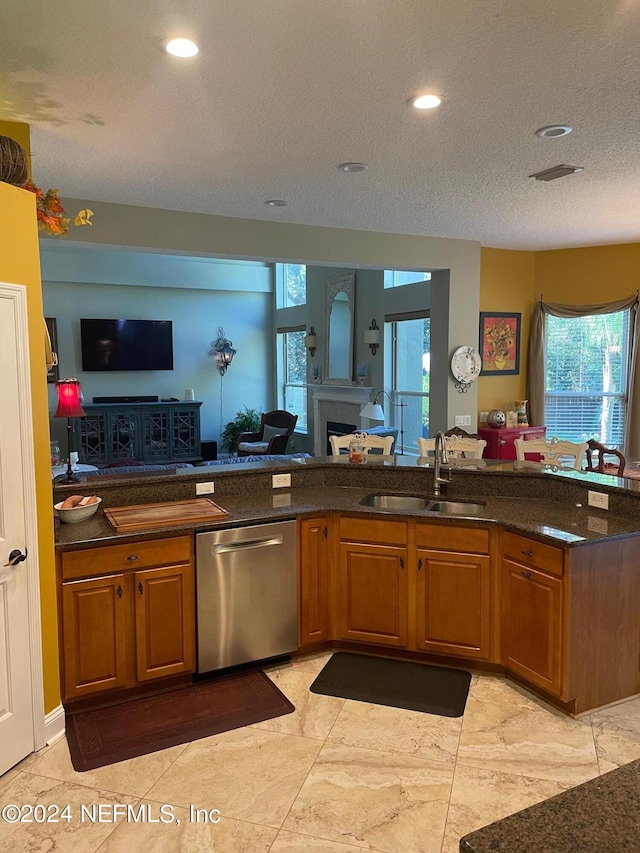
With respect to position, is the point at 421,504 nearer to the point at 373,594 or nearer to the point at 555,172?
the point at 373,594

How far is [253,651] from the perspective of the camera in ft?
11.1

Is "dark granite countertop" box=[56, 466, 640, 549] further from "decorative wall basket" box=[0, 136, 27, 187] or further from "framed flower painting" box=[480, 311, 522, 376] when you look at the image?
"framed flower painting" box=[480, 311, 522, 376]

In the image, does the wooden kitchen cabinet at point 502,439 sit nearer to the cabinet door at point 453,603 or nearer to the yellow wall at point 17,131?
the cabinet door at point 453,603

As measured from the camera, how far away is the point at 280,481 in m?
4.08

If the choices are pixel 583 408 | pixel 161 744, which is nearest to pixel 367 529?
pixel 161 744

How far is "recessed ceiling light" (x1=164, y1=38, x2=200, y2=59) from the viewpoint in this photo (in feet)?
8.18

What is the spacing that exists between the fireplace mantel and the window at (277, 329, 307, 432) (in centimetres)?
66

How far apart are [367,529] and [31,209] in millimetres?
2240

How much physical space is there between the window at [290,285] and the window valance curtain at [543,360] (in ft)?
12.7

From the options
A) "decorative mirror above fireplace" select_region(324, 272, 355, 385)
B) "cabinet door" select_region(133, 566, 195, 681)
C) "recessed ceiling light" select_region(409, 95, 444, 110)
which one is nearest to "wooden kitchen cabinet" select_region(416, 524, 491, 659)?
"cabinet door" select_region(133, 566, 195, 681)

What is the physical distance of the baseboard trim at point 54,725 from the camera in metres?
2.79

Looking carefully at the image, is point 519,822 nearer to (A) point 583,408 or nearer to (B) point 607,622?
(B) point 607,622

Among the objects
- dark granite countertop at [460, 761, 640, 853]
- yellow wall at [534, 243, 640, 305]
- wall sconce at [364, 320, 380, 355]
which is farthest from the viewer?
wall sconce at [364, 320, 380, 355]

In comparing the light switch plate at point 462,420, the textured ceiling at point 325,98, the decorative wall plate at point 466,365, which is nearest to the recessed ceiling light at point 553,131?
the textured ceiling at point 325,98
